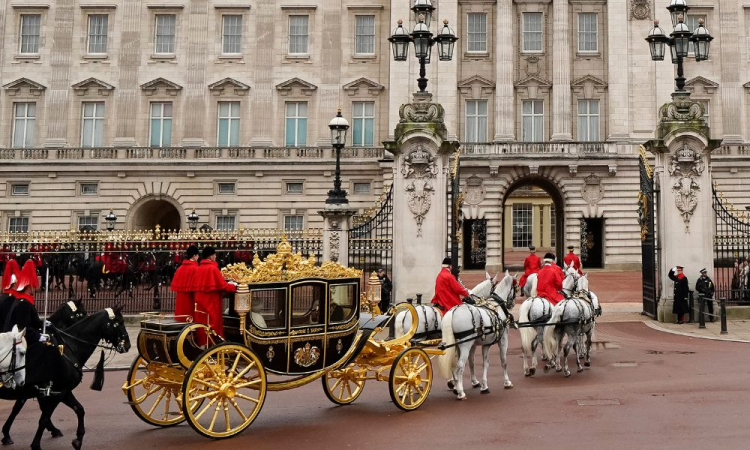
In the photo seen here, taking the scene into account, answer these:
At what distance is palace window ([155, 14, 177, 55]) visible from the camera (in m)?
38.9

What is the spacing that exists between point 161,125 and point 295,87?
27.5 feet

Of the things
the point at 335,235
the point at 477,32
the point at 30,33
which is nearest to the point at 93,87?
the point at 30,33

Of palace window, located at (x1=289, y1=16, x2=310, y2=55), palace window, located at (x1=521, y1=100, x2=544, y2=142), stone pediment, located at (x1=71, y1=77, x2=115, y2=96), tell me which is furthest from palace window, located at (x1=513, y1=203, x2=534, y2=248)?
stone pediment, located at (x1=71, y1=77, x2=115, y2=96)

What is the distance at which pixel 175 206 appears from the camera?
38812mm

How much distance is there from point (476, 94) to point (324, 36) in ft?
32.1

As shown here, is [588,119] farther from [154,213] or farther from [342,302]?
[342,302]

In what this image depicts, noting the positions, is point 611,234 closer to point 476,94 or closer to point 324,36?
point 476,94

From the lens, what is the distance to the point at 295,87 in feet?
127

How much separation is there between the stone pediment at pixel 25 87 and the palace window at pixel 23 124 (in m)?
0.72

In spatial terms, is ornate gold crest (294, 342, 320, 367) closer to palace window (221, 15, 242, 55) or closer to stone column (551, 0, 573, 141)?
stone column (551, 0, 573, 141)

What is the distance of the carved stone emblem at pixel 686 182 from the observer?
1716 centimetres

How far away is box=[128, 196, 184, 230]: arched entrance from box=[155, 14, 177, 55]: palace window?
8.98 m

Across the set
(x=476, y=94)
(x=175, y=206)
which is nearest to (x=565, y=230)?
(x=476, y=94)

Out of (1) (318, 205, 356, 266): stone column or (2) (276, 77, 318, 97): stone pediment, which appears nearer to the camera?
(1) (318, 205, 356, 266): stone column
